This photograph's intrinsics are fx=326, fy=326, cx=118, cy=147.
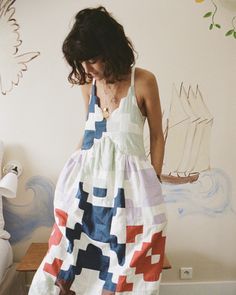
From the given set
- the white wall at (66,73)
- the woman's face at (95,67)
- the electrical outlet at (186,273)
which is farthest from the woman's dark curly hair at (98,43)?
the electrical outlet at (186,273)

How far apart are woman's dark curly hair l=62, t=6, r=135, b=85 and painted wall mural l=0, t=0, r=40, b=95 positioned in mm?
863

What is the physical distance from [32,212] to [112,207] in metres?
0.96

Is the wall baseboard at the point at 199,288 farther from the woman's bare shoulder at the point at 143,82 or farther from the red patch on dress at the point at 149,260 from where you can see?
the woman's bare shoulder at the point at 143,82

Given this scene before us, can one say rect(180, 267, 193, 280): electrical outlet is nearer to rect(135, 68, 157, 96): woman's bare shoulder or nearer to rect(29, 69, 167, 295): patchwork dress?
rect(29, 69, 167, 295): patchwork dress

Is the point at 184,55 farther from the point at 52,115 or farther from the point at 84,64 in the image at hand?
the point at 84,64

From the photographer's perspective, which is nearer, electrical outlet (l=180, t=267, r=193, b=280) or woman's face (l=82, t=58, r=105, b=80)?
woman's face (l=82, t=58, r=105, b=80)

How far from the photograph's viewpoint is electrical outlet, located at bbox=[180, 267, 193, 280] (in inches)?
77.4

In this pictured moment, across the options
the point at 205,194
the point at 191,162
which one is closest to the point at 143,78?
the point at 191,162

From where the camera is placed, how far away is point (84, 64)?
3.36ft

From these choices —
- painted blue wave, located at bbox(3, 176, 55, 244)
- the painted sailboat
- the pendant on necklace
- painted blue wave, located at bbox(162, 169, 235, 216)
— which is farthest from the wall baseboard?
the pendant on necklace

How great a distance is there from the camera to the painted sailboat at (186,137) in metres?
1.83

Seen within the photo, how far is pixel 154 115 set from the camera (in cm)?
112

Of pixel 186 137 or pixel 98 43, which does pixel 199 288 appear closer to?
pixel 186 137

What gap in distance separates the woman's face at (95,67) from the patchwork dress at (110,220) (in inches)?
3.2
